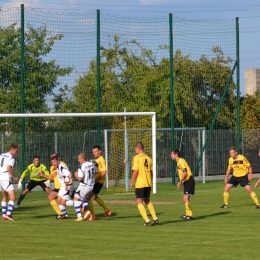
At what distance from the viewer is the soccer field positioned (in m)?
12.5

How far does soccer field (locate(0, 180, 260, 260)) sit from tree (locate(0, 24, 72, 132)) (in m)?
5.90

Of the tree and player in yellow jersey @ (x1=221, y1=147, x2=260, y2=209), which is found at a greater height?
the tree

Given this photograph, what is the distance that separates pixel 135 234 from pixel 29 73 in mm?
14178

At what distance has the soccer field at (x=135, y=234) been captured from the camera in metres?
12.5

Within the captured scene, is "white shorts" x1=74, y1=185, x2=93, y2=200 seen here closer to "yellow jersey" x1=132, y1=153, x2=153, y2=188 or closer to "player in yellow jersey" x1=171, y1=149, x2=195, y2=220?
"yellow jersey" x1=132, y1=153, x2=153, y2=188

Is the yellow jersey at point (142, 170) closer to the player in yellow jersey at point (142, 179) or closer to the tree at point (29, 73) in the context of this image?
the player in yellow jersey at point (142, 179)

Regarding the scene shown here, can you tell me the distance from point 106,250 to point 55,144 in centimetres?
1596

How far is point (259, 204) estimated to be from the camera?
21188mm

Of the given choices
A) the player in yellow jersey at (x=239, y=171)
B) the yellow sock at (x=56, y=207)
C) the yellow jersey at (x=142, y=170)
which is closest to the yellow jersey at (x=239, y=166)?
the player in yellow jersey at (x=239, y=171)

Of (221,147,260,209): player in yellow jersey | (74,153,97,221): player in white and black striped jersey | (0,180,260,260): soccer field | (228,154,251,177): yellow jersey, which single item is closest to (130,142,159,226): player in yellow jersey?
(0,180,260,260): soccer field

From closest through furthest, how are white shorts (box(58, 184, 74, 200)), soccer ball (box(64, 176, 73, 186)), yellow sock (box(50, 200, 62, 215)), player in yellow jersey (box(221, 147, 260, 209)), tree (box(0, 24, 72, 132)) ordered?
soccer ball (box(64, 176, 73, 186)) < white shorts (box(58, 184, 74, 200)) < yellow sock (box(50, 200, 62, 215)) < player in yellow jersey (box(221, 147, 260, 209)) < tree (box(0, 24, 72, 132))

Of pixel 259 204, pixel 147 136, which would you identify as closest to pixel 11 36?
pixel 147 136

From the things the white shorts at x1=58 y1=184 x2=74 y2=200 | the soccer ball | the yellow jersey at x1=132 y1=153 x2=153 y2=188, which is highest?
the yellow jersey at x1=132 y1=153 x2=153 y2=188

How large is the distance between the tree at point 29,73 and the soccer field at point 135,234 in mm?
5904
